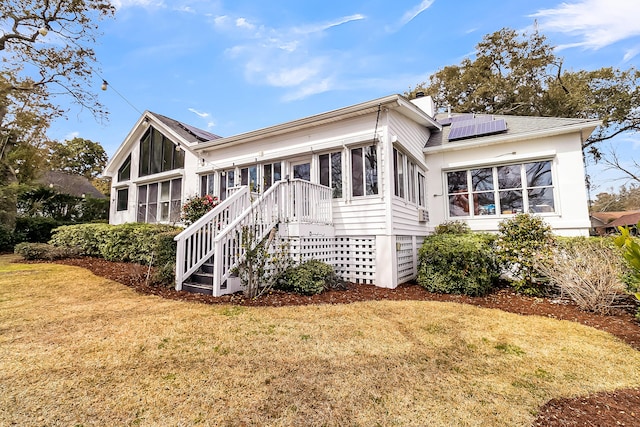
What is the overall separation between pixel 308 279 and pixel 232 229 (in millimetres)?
1865

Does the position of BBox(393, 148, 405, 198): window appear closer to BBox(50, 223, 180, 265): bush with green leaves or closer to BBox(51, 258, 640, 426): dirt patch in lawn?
BBox(51, 258, 640, 426): dirt patch in lawn

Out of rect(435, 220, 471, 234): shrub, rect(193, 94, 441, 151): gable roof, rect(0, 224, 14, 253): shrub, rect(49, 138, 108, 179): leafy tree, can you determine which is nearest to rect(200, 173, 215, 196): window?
rect(193, 94, 441, 151): gable roof

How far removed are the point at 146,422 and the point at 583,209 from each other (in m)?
10.2

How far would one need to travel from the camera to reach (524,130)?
28.3ft

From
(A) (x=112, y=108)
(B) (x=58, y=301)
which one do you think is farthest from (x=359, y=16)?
(A) (x=112, y=108)

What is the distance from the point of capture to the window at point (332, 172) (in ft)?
26.6

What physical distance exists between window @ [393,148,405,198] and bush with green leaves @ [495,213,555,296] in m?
2.62

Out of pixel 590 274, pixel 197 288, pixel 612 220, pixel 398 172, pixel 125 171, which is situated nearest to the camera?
pixel 590 274

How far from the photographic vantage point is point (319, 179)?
332 inches

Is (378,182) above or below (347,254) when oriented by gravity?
above

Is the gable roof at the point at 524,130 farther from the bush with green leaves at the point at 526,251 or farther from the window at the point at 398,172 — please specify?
the bush with green leaves at the point at 526,251

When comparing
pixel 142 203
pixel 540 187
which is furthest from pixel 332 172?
pixel 142 203

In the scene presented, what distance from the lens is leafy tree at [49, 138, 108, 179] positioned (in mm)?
32062

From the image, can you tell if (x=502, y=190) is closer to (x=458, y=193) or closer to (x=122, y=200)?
(x=458, y=193)
